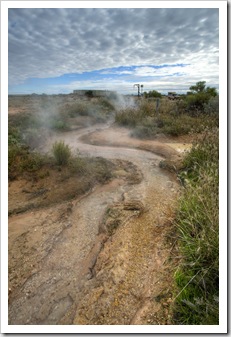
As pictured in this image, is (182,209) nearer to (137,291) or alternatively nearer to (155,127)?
(137,291)

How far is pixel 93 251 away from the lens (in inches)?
112

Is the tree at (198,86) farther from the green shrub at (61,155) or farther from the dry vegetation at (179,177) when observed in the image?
the green shrub at (61,155)

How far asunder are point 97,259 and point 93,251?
0.56 ft

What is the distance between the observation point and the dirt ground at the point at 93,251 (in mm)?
2064

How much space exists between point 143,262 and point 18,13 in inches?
101

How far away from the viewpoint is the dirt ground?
206cm

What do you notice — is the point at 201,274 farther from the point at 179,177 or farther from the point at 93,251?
the point at 179,177

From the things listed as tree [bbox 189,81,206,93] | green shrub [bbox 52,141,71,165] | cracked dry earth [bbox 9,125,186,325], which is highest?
tree [bbox 189,81,206,93]

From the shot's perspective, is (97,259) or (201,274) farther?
A: (97,259)

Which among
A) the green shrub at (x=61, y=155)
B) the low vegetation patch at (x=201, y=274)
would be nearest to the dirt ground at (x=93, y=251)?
the low vegetation patch at (x=201, y=274)

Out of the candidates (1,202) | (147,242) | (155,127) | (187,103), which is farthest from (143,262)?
(187,103)

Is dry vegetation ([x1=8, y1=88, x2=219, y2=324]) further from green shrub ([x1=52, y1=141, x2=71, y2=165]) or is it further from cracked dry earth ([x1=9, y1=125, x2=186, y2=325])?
cracked dry earth ([x1=9, y1=125, x2=186, y2=325])

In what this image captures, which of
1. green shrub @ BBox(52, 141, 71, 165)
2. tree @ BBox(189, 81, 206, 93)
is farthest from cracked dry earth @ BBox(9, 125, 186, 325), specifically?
tree @ BBox(189, 81, 206, 93)

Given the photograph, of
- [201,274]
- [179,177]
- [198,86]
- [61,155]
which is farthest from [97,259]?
[198,86]
